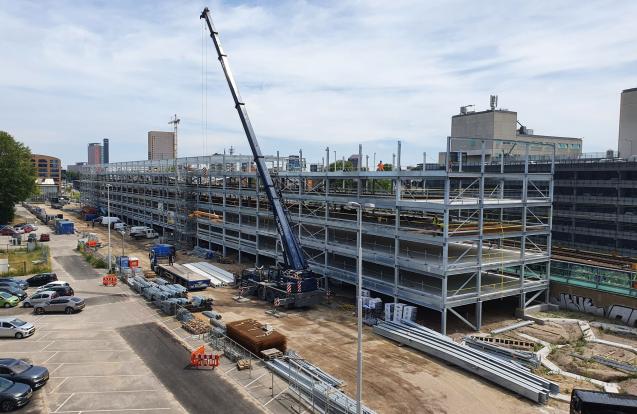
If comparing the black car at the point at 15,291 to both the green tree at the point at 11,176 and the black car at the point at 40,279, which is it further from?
the green tree at the point at 11,176

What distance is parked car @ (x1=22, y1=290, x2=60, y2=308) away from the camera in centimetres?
3594

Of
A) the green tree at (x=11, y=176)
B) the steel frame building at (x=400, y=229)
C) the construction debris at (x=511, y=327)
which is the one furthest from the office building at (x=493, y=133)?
the green tree at (x=11, y=176)

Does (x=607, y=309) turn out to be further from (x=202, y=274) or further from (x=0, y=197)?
(x=0, y=197)

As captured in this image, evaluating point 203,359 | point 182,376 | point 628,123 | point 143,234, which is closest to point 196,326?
point 203,359

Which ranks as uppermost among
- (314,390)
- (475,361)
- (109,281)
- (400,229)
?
(400,229)

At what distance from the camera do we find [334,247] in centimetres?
4181

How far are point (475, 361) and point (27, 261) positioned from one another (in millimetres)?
52725

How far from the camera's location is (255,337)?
2689 cm

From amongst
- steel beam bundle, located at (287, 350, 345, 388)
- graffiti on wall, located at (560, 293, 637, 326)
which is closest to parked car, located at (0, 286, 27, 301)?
steel beam bundle, located at (287, 350, 345, 388)

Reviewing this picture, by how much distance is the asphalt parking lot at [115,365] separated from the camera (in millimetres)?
21172

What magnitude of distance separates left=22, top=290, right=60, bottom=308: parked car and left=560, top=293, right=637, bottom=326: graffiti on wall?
41.4 metres

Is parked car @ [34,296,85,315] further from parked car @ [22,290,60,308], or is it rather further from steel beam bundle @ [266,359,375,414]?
steel beam bundle @ [266,359,375,414]

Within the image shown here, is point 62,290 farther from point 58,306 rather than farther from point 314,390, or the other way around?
point 314,390

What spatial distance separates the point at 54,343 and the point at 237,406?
49.9ft
